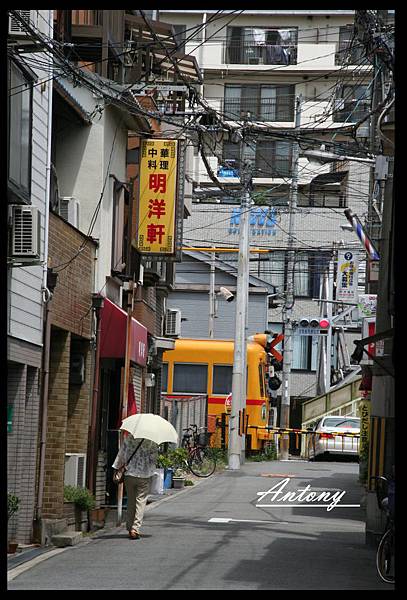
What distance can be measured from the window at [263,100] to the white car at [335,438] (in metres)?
24.5

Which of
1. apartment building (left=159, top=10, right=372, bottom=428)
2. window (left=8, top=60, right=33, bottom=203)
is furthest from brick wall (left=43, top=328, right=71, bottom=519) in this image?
apartment building (left=159, top=10, right=372, bottom=428)

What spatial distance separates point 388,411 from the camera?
711 inches

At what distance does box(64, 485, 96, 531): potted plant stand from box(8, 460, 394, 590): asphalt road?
1.88ft

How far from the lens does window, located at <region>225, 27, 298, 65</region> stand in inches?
2500

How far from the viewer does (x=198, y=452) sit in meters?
35.7

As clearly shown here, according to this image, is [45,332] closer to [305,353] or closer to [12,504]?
[12,504]

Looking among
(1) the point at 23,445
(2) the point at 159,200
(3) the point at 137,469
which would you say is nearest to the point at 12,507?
(1) the point at 23,445

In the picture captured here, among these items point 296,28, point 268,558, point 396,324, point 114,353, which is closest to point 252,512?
point 114,353

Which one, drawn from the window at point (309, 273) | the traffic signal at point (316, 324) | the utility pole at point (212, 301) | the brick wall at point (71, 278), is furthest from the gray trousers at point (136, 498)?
the window at point (309, 273)

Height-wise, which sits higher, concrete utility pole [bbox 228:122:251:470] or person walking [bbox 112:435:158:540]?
concrete utility pole [bbox 228:122:251:470]

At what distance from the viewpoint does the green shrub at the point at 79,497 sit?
66.1 ft

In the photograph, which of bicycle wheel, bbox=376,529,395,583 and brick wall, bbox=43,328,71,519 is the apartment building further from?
bicycle wheel, bbox=376,529,395,583
